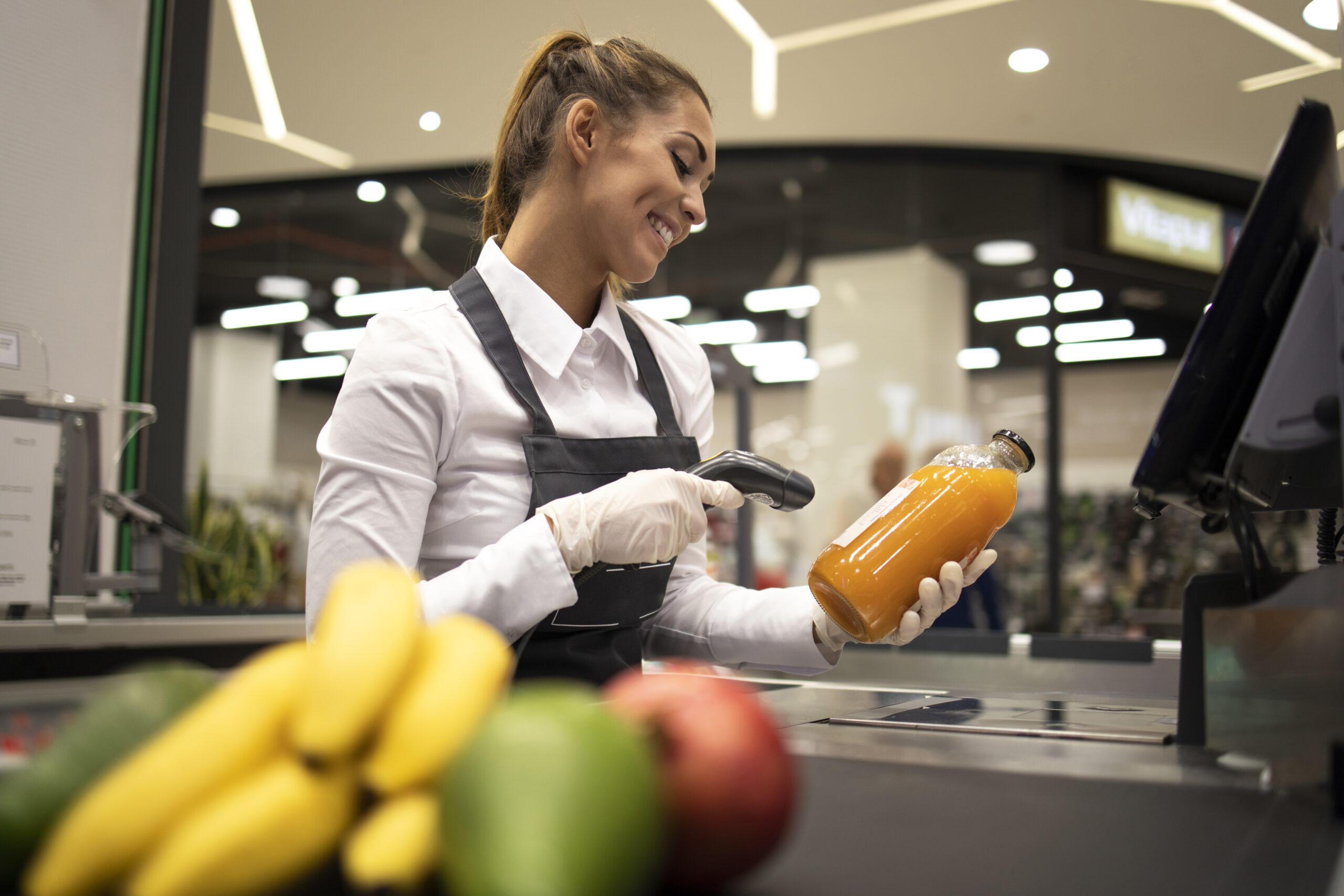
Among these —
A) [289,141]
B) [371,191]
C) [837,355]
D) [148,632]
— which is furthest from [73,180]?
[837,355]

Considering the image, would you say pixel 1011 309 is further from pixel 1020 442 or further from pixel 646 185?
pixel 1020 442

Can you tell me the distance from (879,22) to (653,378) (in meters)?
3.75

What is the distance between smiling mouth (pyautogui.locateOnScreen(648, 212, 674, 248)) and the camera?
1.40 meters

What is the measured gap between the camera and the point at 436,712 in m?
0.37

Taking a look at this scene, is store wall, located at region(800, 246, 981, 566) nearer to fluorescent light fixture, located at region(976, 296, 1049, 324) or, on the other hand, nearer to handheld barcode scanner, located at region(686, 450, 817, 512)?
fluorescent light fixture, located at region(976, 296, 1049, 324)

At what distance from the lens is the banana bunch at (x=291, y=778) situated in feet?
1.09

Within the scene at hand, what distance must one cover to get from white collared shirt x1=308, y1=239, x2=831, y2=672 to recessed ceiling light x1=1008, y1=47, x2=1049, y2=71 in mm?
4038

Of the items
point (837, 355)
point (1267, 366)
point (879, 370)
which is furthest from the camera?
point (837, 355)

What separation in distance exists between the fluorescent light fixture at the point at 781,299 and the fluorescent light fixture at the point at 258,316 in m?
3.04

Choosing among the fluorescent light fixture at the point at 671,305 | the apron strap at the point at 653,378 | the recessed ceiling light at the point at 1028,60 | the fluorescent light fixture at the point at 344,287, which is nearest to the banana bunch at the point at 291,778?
the apron strap at the point at 653,378

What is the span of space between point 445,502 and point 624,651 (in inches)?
11.5

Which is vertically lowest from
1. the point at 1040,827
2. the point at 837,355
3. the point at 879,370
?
the point at 1040,827

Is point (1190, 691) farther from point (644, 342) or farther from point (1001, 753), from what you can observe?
point (644, 342)

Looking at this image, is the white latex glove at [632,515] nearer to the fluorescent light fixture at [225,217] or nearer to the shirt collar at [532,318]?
the shirt collar at [532,318]
